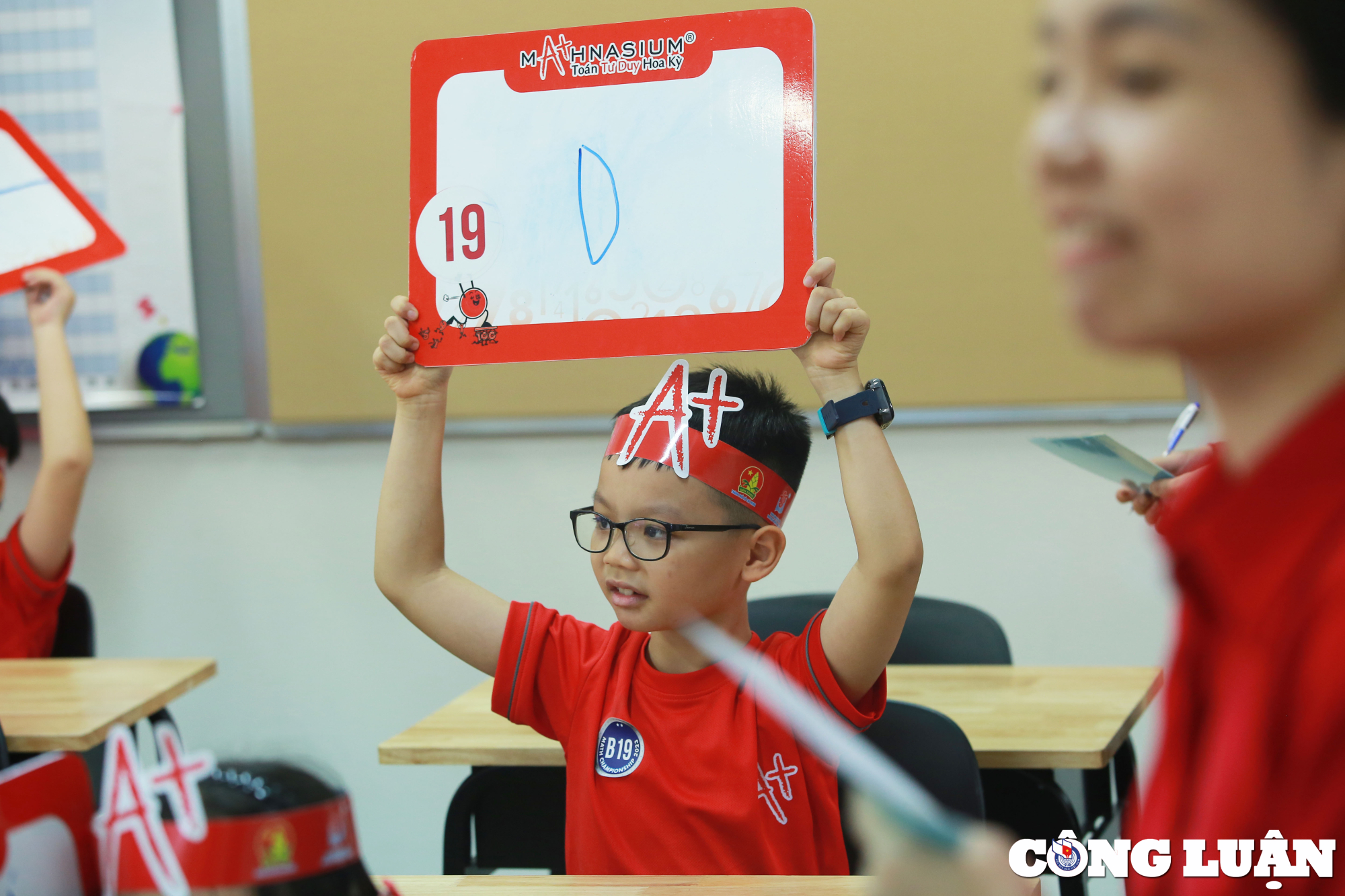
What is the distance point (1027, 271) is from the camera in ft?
8.02

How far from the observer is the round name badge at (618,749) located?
1.35 m

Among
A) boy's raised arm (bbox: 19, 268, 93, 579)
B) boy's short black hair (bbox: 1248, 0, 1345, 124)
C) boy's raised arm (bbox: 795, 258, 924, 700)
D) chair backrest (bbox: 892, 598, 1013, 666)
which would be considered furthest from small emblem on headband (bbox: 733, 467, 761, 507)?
boy's raised arm (bbox: 19, 268, 93, 579)

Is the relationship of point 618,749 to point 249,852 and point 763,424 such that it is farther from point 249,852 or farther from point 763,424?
point 249,852

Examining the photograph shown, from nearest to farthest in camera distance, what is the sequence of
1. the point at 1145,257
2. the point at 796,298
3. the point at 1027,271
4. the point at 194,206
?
the point at 1145,257 < the point at 796,298 < the point at 1027,271 < the point at 194,206

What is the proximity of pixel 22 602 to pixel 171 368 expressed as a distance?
755 millimetres

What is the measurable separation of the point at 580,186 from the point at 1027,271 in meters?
1.44

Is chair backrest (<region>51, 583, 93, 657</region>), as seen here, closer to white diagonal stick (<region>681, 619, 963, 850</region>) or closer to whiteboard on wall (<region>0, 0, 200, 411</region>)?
whiteboard on wall (<region>0, 0, 200, 411</region>)

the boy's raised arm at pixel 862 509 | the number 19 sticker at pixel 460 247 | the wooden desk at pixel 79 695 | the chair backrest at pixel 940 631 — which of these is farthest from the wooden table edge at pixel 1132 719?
the wooden desk at pixel 79 695

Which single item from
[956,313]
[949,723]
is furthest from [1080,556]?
[949,723]

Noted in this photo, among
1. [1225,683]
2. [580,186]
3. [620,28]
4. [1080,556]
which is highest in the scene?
[620,28]

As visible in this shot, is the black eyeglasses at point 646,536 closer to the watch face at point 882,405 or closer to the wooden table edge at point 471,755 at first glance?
the watch face at point 882,405

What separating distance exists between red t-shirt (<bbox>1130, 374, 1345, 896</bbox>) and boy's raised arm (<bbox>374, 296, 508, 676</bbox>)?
105 centimetres

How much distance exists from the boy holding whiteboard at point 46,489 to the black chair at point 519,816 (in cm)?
109

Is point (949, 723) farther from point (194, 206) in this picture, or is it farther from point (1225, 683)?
point (194, 206)
